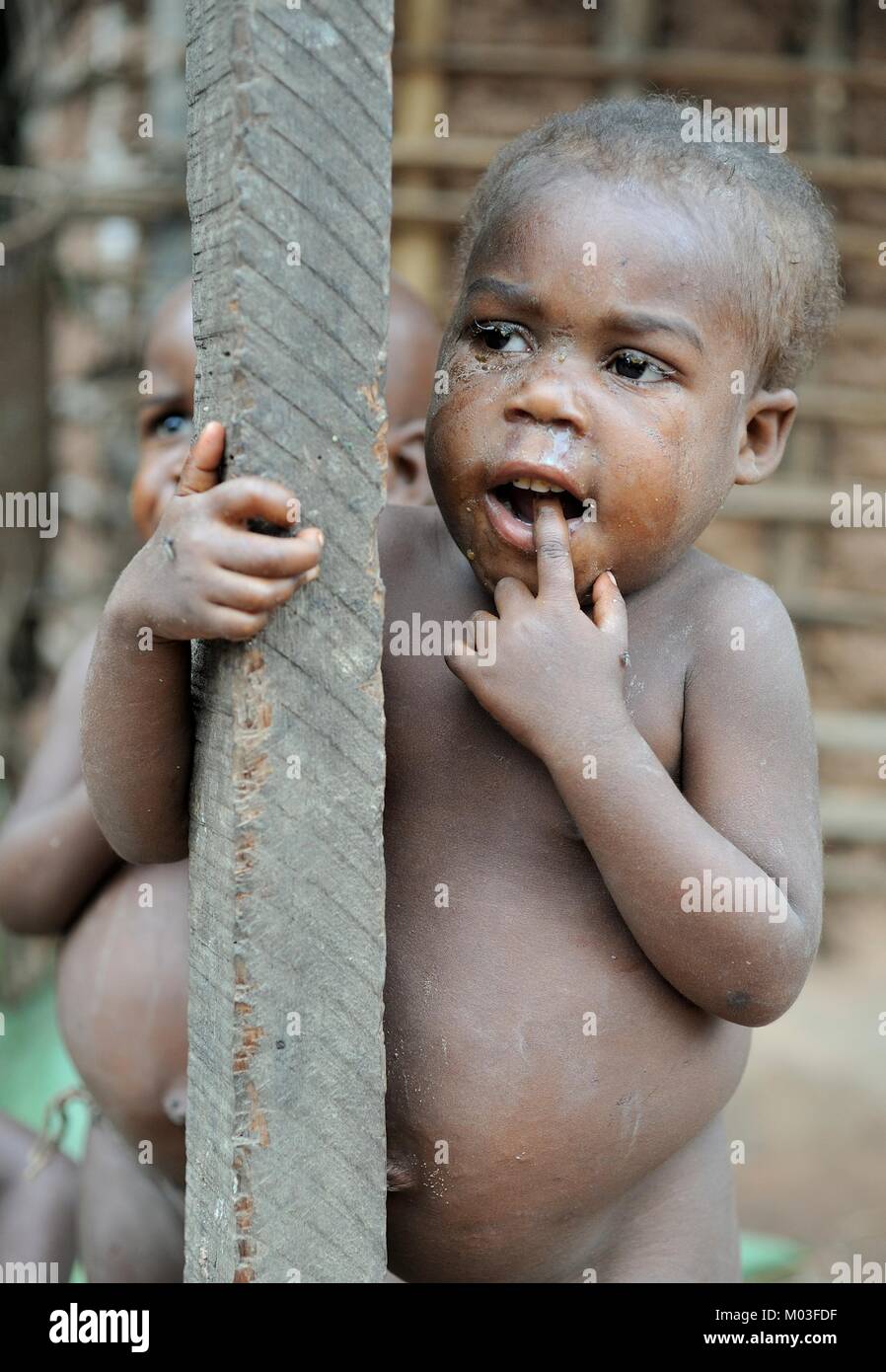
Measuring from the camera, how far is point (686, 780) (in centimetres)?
152

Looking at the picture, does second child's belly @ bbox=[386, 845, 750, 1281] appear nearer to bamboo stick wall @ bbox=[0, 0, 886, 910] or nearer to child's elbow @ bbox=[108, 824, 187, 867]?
child's elbow @ bbox=[108, 824, 187, 867]

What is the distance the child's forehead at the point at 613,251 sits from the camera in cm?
141

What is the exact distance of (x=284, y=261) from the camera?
1.19 meters

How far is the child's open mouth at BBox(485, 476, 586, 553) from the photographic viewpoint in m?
1.44

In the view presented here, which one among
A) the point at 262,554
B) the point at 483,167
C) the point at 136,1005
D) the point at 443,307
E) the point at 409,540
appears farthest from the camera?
the point at 483,167

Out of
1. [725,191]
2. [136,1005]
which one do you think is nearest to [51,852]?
[136,1005]

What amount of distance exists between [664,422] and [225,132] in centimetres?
53

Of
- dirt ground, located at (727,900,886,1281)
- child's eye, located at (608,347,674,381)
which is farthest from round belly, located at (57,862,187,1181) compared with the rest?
dirt ground, located at (727,900,886,1281)

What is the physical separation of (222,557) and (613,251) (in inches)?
21.4

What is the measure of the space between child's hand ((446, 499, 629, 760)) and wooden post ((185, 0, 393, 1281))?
0.16 metres

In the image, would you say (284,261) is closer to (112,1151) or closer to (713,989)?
(713,989)

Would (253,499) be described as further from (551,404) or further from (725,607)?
(725,607)

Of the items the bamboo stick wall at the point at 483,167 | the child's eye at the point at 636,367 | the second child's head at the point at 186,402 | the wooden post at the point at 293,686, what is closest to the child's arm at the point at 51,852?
the second child's head at the point at 186,402

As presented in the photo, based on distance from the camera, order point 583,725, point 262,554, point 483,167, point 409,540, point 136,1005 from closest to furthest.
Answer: point 262,554 < point 583,725 < point 409,540 < point 136,1005 < point 483,167
